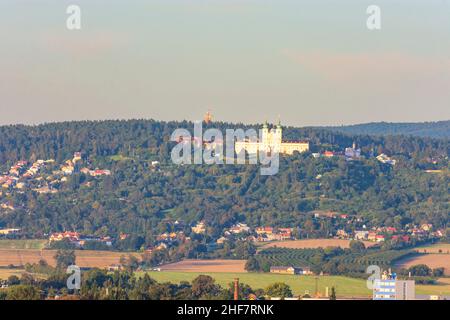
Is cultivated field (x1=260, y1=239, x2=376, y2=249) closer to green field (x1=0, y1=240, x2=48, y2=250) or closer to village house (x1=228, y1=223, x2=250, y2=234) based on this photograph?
village house (x1=228, y1=223, x2=250, y2=234)

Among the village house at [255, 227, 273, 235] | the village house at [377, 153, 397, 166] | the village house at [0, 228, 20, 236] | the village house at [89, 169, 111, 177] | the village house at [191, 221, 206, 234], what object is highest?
the village house at [377, 153, 397, 166]

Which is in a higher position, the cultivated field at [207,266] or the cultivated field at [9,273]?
the cultivated field at [9,273]

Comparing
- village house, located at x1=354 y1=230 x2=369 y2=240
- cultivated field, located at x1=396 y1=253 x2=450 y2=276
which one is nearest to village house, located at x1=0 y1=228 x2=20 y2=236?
village house, located at x1=354 y1=230 x2=369 y2=240

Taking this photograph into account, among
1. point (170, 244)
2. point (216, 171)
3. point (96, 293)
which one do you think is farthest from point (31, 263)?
point (216, 171)

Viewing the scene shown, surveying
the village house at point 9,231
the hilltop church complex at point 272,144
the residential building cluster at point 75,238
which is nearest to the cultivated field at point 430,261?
the residential building cluster at point 75,238

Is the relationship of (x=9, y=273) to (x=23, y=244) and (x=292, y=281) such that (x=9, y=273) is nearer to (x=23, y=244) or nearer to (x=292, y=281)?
(x=292, y=281)

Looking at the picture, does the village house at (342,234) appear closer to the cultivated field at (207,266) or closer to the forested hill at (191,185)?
the forested hill at (191,185)

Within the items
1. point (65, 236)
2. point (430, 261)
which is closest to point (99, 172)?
point (65, 236)
